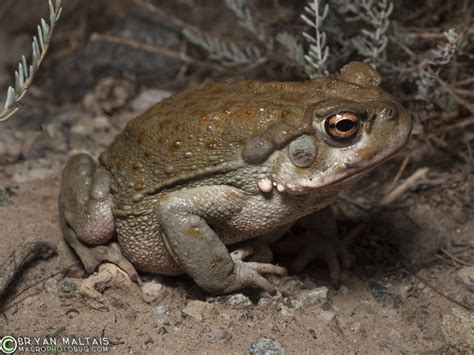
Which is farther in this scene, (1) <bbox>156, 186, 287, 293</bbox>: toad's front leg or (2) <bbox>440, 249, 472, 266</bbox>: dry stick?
(2) <bbox>440, 249, 472, 266</bbox>: dry stick

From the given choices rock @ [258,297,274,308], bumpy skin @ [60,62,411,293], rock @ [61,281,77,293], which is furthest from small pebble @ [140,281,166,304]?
rock @ [258,297,274,308]

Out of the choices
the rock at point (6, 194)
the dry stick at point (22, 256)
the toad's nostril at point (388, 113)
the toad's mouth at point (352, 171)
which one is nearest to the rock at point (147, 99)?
the rock at point (6, 194)

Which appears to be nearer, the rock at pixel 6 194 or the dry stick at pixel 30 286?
the dry stick at pixel 30 286

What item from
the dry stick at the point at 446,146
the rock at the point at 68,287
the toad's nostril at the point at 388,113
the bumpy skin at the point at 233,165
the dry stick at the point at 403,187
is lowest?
the rock at the point at 68,287

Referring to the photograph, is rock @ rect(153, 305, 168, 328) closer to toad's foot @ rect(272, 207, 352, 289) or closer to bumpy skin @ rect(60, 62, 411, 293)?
bumpy skin @ rect(60, 62, 411, 293)

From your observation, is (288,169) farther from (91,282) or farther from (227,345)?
(91,282)

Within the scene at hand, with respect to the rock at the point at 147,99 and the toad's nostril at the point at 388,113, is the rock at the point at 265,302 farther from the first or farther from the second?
the rock at the point at 147,99

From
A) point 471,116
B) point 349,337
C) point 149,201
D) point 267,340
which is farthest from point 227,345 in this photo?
point 471,116
